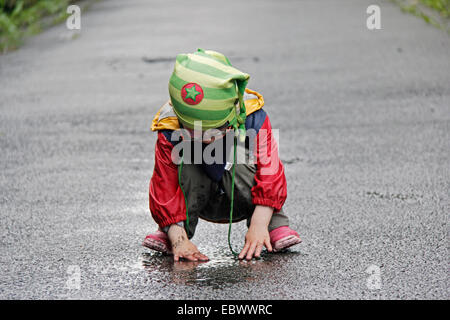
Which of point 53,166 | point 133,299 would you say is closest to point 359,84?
point 53,166

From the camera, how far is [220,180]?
3516 millimetres

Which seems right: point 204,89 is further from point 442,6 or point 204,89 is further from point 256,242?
point 442,6

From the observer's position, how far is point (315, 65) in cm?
922

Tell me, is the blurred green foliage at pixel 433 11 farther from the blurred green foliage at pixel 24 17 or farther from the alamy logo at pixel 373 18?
the blurred green foliage at pixel 24 17

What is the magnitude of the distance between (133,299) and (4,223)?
137cm

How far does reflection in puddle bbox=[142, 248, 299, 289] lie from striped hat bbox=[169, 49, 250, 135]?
61 centimetres

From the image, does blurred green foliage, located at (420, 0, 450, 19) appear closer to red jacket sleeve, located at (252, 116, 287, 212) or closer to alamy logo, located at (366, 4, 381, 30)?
alamy logo, located at (366, 4, 381, 30)

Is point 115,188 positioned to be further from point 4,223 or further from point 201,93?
point 201,93

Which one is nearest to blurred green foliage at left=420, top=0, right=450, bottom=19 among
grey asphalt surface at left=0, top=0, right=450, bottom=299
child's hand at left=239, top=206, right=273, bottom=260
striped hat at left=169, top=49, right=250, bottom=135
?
grey asphalt surface at left=0, top=0, right=450, bottom=299

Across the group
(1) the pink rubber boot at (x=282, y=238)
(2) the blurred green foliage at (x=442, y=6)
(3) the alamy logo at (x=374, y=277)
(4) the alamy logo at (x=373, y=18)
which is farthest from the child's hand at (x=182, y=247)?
(2) the blurred green foliage at (x=442, y=6)

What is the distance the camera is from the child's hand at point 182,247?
137 inches

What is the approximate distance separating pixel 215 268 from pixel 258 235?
0.23 meters

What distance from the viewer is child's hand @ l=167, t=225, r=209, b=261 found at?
137 inches

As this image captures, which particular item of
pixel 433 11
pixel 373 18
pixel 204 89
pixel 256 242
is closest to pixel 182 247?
pixel 256 242
